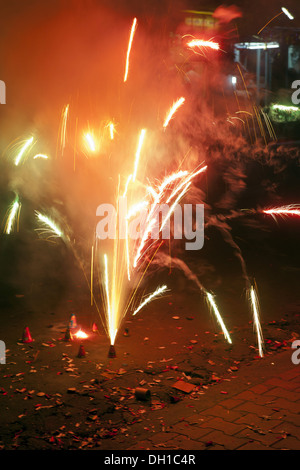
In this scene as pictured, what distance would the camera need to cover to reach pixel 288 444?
3570 millimetres

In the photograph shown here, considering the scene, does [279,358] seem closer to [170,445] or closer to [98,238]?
[170,445]

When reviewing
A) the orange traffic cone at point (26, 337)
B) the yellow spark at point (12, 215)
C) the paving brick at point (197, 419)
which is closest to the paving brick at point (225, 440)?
the paving brick at point (197, 419)

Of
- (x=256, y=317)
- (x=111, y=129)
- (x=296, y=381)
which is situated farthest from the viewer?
(x=111, y=129)

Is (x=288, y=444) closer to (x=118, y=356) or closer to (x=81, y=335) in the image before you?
(x=118, y=356)

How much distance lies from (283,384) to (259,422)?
80 cm

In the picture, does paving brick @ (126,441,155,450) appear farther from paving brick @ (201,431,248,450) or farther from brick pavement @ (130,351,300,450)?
paving brick @ (201,431,248,450)

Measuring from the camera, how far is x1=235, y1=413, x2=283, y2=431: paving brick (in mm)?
3854

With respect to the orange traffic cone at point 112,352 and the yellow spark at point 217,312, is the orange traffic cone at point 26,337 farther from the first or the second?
the yellow spark at point 217,312

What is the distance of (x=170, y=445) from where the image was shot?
3654 millimetres

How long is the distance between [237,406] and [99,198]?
5.51 metres

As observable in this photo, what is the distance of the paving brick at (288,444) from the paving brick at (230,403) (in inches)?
25.9

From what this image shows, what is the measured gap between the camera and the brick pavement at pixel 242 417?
365 centimetres

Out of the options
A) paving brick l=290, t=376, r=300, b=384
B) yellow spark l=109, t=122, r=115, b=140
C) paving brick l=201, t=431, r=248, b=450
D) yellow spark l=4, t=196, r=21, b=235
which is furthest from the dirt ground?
yellow spark l=109, t=122, r=115, b=140

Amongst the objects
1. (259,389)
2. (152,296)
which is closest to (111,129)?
(152,296)
